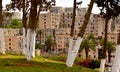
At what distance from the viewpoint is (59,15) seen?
18138 centimetres

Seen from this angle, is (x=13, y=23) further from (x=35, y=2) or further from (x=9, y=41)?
(x=35, y=2)

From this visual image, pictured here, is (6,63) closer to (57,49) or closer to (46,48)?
(46,48)

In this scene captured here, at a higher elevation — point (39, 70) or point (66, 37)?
point (39, 70)

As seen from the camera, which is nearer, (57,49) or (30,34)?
(30,34)

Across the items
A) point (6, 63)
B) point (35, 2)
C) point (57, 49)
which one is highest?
point (35, 2)

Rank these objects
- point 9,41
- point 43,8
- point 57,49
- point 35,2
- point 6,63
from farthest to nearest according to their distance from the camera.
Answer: point 57,49
point 9,41
point 43,8
point 35,2
point 6,63

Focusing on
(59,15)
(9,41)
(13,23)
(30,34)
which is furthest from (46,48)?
(30,34)

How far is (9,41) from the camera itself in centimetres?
12412

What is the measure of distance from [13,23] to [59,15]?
118 ft

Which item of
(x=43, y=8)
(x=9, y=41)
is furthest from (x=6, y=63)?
(x=9, y=41)

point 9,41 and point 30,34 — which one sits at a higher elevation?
point 30,34

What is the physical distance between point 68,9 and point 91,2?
162 meters

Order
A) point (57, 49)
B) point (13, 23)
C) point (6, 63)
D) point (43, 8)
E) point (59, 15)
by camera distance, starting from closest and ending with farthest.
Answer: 1. point (6, 63)
2. point (43, 8)
3. point (57, 49)
4. point (13, 23)
5. point (59, 15)

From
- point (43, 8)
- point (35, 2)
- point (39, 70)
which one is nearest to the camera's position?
point (39, 70)
